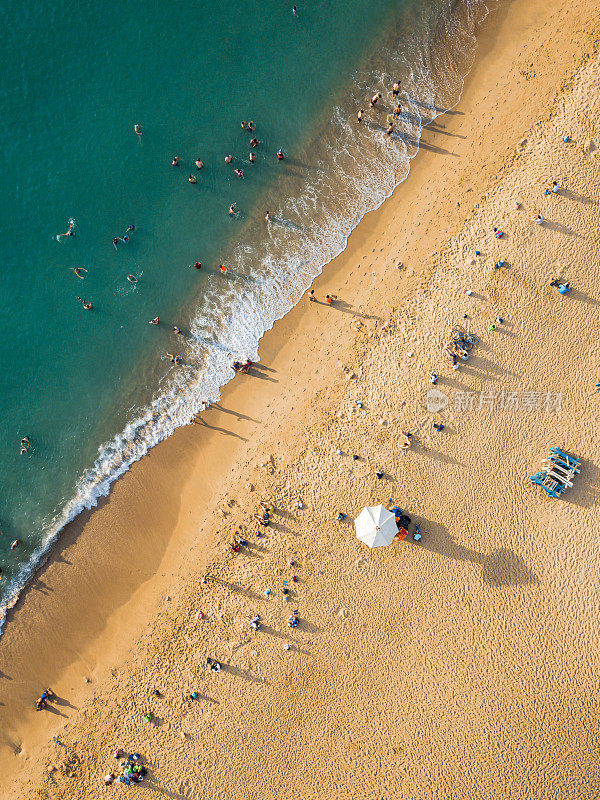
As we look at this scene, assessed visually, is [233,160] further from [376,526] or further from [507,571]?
[507,571]

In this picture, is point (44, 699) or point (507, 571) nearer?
point (507, 571)

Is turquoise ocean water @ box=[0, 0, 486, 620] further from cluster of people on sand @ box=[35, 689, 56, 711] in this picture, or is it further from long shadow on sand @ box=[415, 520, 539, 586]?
long shadow on sand @ box=[415, 520, 539, 586]

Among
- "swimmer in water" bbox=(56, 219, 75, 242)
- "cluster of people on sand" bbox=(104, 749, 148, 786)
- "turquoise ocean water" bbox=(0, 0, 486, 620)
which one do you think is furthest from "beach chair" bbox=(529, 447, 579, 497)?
"swimmer in water" bbox=(56, 219, 75, 242)

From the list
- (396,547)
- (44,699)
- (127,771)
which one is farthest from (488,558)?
(44,699)

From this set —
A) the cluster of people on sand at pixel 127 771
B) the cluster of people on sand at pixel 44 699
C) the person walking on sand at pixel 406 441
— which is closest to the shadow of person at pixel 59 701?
the cluster of people on sand at pixel 44 699

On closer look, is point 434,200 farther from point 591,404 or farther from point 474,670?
point 474,670

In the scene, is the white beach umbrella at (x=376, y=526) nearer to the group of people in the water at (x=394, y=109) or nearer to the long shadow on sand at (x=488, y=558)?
the long shadow on sand at (x=488, y=558)
